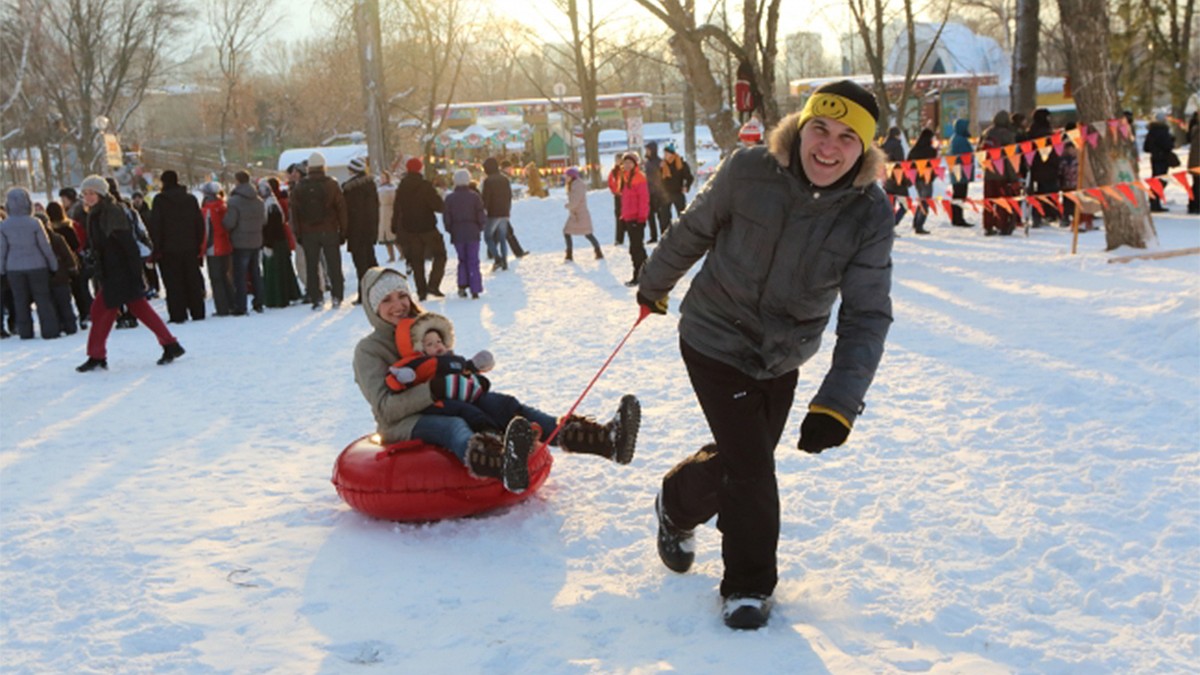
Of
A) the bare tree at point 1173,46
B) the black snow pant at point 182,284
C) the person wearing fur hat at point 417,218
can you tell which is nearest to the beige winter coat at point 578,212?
the person wearing fur hat at point 417,218

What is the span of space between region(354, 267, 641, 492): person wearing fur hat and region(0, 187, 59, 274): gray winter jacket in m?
8.35

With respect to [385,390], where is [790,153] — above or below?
above

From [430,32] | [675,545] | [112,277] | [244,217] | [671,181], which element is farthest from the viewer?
[430,32]

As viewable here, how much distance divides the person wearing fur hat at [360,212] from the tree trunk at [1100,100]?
28.1ft

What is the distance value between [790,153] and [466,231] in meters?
10.6

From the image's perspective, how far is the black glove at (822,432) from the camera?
3.26m

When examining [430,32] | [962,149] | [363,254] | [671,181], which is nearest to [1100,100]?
[962,149]

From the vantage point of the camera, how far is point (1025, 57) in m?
19.1

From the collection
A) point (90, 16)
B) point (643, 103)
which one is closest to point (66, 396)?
point (90, 16)

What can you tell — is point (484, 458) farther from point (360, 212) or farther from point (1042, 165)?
point (1042, 165)

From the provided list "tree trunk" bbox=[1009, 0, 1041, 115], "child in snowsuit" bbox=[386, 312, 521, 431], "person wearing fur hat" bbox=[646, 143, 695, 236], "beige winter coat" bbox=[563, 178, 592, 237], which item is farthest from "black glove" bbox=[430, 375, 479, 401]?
"tree trunk" bbox=[1009, 0, 1041, 115]

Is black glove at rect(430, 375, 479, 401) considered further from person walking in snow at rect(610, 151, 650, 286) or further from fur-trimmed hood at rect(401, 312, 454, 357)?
person walking in snow at rect(610, 151, 650, 286)

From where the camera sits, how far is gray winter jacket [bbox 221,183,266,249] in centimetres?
1316

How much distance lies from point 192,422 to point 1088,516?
5653 mm
